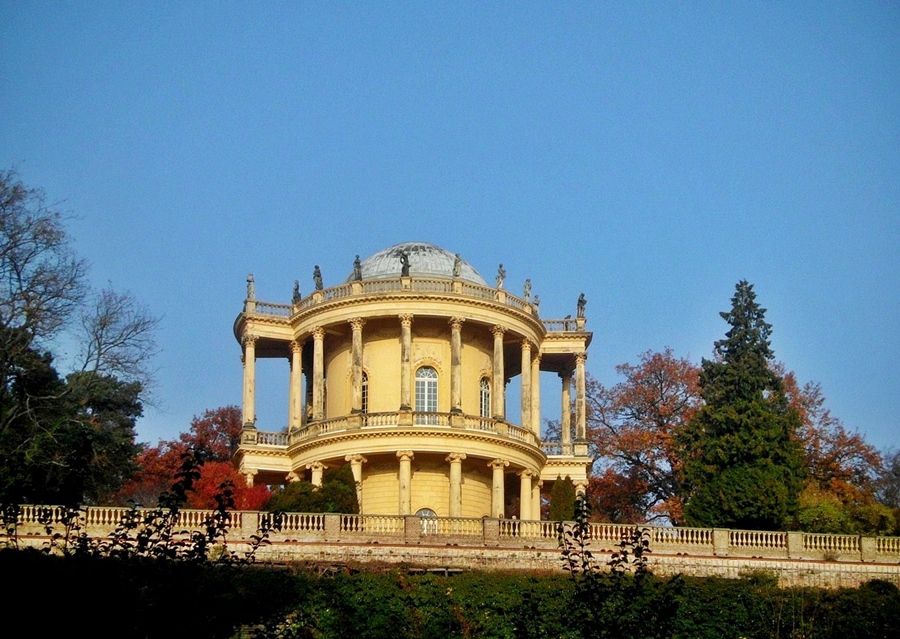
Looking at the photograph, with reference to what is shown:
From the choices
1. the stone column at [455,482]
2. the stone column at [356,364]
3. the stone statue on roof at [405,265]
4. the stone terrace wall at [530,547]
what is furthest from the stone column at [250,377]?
the stone terrace wall at [530,547]

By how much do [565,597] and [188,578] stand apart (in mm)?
17019

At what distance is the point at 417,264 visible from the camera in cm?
6350

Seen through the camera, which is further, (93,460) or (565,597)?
(93,460)

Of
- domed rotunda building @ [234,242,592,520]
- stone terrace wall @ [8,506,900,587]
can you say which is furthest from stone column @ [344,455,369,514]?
stone terrace wall @ [8,506,900,587]

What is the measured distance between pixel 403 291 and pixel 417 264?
17.1ft

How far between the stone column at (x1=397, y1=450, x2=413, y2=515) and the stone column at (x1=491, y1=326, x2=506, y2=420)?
5068 millimetres

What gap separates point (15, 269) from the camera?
43.0 metres

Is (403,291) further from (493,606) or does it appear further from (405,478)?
(493,606)

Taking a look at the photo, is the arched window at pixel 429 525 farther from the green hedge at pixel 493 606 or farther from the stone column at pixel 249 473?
the stone column at pixel 249 473

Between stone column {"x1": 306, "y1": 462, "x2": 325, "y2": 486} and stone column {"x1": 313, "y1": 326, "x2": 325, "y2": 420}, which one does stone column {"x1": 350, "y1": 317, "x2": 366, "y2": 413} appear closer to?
stone column {"x1": 313, "y1": 326, "x2": 325, "y2": 420}

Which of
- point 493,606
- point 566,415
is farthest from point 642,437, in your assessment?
point 493,606

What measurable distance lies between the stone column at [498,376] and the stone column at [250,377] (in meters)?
10.5

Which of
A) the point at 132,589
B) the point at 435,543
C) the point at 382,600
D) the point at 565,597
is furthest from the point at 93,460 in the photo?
the point at 132,589

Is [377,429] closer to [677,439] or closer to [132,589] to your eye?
[677,439]
